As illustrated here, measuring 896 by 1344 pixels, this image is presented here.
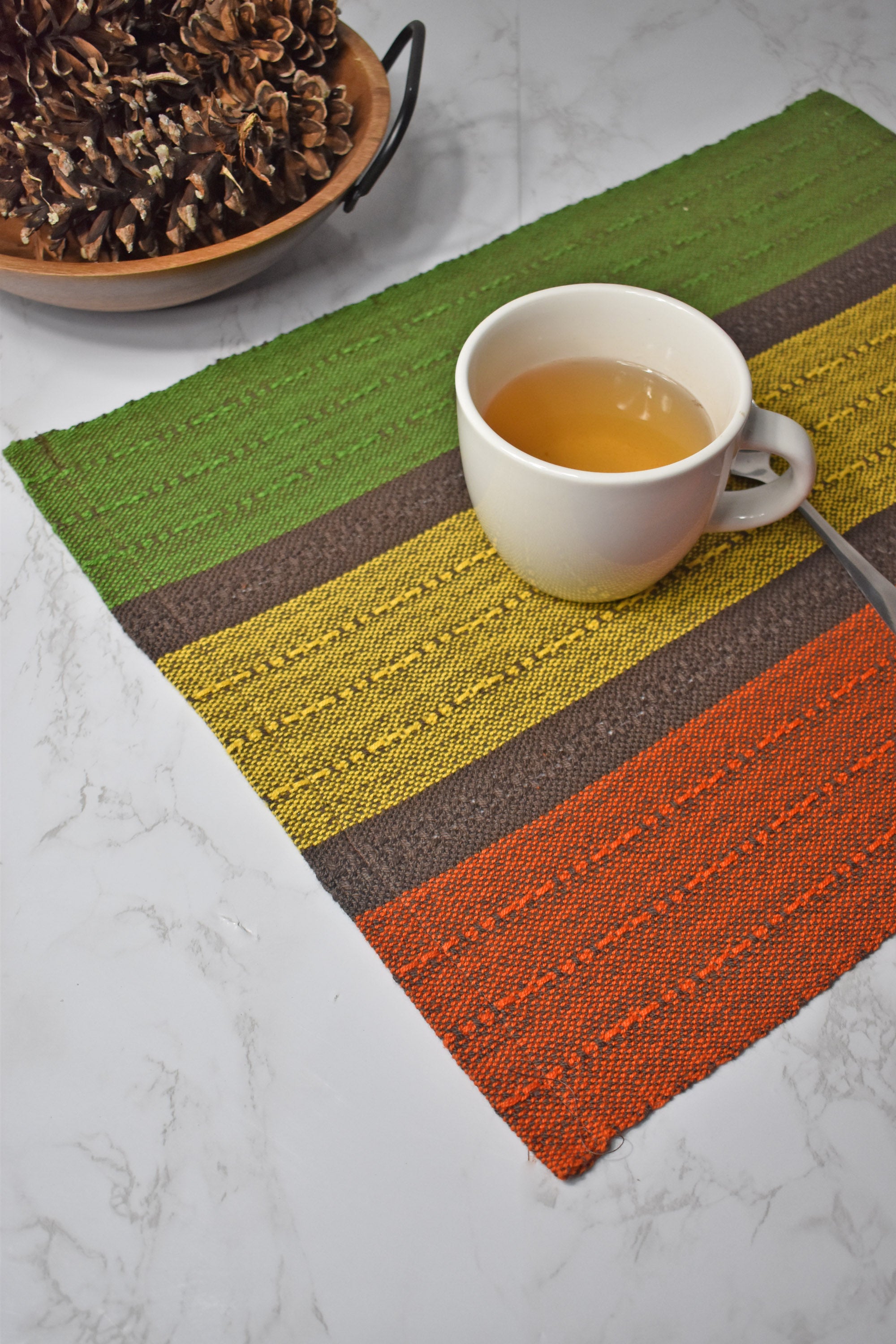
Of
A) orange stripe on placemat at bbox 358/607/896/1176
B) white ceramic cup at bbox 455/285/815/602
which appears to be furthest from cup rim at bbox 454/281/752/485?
orange stripe on placemat at bbox 358/607/896/1176

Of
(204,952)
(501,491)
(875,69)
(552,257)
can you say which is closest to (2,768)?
(204,952)

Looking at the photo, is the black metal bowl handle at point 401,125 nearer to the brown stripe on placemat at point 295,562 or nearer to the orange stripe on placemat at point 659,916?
the brown stripe on placemat at point 295,562

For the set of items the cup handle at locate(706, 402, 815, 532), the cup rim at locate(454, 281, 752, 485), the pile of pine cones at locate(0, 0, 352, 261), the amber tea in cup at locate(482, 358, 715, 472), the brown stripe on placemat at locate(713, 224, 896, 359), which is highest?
the pile of pine cones at locate(0, 0, 352, 261)

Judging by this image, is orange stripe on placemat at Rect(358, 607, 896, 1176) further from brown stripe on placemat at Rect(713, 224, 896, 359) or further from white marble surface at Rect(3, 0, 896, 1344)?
brown stripe on placemat at Rect(713, 224, 896, 359)

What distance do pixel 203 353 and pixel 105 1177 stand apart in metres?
0.37

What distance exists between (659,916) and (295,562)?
0.67ft

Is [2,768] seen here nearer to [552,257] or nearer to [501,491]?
[501,491]

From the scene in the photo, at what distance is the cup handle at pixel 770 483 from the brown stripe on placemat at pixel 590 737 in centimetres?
4

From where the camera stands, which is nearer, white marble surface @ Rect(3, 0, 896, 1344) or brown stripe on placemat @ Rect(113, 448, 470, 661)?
white marble surface @ Rect(3, 0, 896, 1344)

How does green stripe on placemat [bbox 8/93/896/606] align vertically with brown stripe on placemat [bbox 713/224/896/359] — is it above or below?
above

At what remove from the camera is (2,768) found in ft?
1.27

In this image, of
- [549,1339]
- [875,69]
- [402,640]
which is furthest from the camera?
[875,69]

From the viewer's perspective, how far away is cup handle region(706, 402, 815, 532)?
0.36 meters

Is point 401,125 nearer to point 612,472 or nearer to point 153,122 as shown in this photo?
point 153,122
